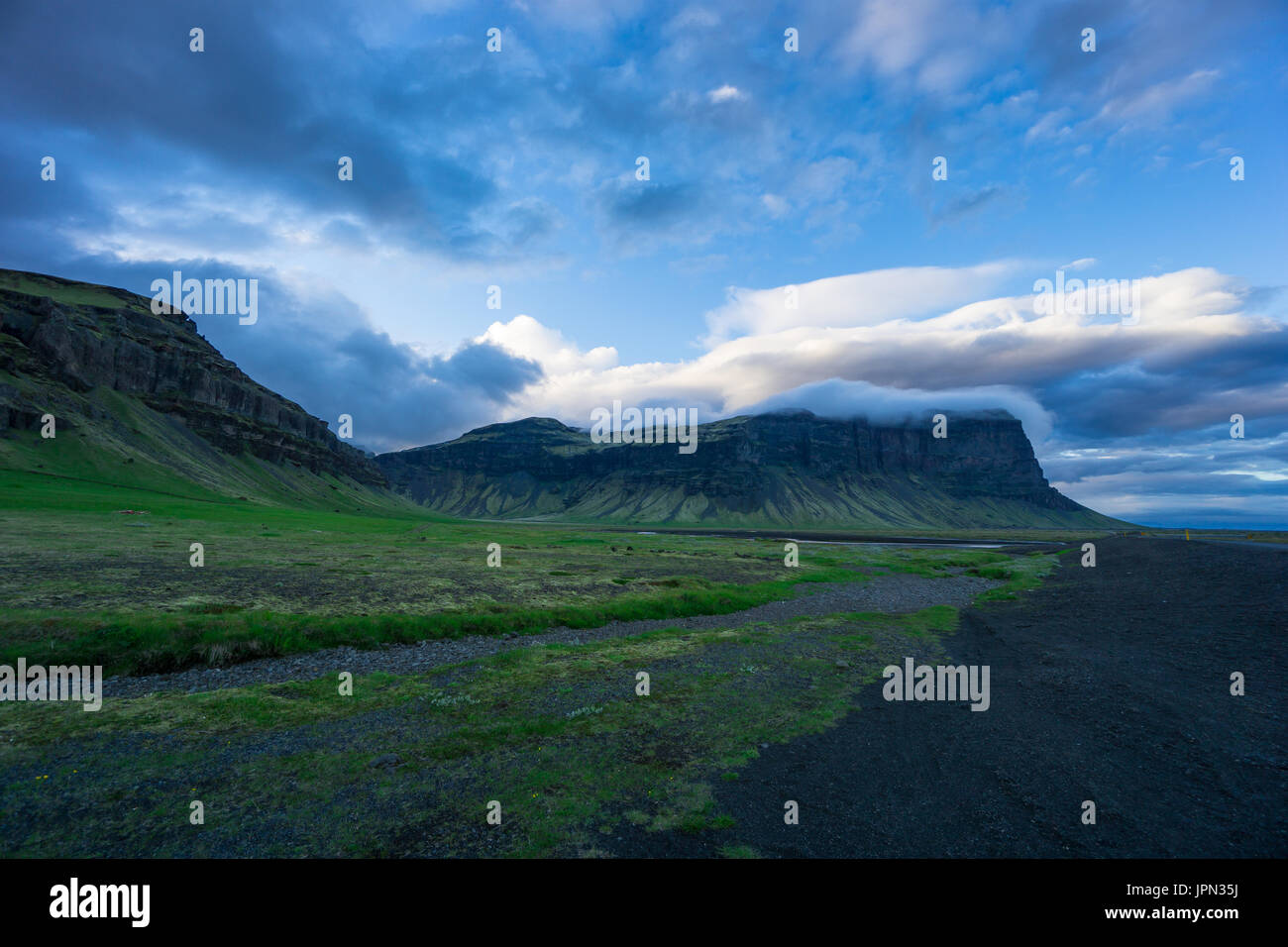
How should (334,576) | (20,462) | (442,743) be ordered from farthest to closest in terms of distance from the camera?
(20,462) → (334,576) → (442,743)

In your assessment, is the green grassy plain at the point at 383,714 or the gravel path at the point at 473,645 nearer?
the green grassy plain at the point at 383,714

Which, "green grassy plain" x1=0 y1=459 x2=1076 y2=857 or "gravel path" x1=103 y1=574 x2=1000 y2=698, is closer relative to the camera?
"green grassy plain" x1=0 y1=459 x2=1076 y2=857

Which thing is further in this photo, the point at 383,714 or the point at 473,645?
the point at 473,645

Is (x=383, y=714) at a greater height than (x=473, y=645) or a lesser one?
greater

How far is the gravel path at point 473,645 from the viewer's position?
25.7m

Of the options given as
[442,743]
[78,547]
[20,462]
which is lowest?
[442,743]

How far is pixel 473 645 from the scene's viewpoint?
3525 cm

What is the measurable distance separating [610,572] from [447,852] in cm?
5511

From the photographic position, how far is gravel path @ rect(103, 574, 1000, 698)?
25.7m

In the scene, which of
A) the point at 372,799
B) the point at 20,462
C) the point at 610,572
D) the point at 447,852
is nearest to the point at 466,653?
the point at 372,799

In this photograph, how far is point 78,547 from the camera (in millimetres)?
49688
